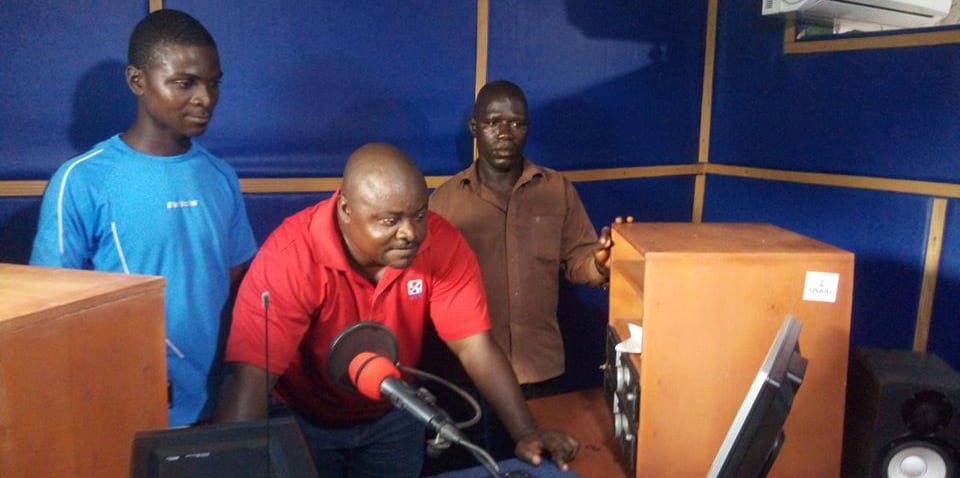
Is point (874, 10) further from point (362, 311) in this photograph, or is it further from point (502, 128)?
point (362, 311)

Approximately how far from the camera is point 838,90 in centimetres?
292

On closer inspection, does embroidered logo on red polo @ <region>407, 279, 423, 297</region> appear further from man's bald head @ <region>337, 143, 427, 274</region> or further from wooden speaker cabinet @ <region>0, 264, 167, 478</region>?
wooden speaker cabinet @ <region>0, 264, 167, 478</region>

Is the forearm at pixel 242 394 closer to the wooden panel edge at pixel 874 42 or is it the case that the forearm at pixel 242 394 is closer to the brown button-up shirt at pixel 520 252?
the brown button-up shirt at pixel 520 252

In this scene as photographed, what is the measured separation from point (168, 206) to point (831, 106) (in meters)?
2.52

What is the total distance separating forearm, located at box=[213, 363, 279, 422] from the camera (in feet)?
4.49

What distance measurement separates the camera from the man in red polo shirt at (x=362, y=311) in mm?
1459

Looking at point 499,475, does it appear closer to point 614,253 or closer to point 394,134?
point 614,253

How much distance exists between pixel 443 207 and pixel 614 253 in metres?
0.72

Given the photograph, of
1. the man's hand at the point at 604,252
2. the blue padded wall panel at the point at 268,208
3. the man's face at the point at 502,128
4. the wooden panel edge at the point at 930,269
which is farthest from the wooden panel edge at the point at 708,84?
the blue padded wall panel at the point at 268,208

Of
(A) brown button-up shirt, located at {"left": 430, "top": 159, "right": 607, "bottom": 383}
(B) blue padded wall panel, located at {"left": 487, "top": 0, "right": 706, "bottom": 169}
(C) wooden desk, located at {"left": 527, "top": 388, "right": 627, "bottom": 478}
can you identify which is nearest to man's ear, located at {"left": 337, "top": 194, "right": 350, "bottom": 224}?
(C) wooden desk, located at {"left": 527, "top": 388, "right": 627, "bottom": 478}

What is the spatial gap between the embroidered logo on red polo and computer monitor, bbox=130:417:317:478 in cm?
81

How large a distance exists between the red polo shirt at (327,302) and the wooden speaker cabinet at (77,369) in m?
0.53

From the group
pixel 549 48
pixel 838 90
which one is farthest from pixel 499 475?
pixel 838 90

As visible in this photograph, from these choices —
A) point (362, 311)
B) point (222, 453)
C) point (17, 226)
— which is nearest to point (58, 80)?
point (17, 226)
